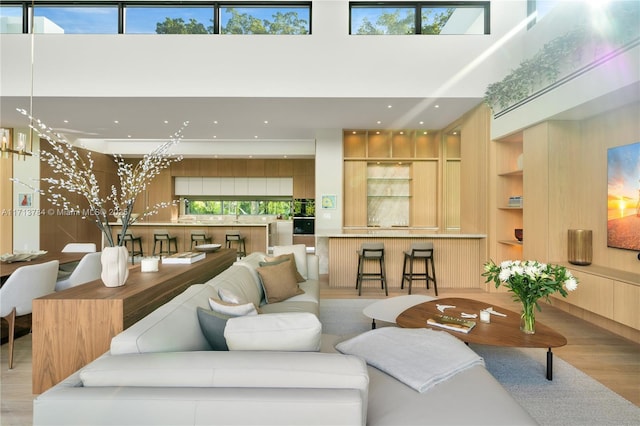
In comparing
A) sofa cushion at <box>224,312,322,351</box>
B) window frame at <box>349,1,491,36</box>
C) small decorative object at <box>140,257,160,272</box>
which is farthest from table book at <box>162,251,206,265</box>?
window frame at <box>349,1,491,36</box>

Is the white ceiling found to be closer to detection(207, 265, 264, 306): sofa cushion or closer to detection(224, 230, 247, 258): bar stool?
detection(224, 230, 247, 258): bar stool

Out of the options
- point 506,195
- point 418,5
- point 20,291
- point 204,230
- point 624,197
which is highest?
point 418,5

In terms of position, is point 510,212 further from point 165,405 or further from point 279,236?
point 279,236

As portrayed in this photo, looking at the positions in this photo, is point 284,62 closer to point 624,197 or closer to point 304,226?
point 624,197

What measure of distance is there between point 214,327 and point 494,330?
6.82 feet

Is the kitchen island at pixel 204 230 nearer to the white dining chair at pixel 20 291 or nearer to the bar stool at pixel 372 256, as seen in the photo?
the bar stool at pixel 372 256

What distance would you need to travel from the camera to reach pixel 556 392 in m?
2.34

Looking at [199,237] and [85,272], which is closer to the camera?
[85,272]

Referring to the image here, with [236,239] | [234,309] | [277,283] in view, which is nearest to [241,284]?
[277,283]

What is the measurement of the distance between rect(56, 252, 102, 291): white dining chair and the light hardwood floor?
0.60 metres

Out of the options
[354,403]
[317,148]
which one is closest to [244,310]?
[354,403]

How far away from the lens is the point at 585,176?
406 centimetres

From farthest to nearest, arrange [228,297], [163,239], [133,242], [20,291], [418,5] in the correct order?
[133,242]
[163,239]
[418,5]
[20,291]
[228,297]

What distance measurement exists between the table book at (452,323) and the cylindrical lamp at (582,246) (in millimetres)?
2240
